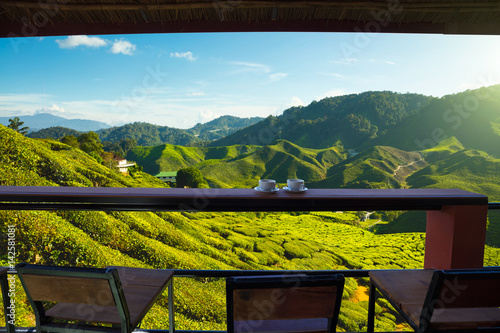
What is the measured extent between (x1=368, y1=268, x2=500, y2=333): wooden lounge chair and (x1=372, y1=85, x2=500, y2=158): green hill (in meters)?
35.0

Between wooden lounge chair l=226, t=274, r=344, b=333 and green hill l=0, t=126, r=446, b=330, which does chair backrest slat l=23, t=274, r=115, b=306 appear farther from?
green hill l=0, t=126, r=446, b=330

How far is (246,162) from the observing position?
35906 millimetres

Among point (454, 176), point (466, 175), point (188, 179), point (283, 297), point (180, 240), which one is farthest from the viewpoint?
point (188, 179)

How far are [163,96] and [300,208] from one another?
47328mm

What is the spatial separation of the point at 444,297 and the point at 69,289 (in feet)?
4.01

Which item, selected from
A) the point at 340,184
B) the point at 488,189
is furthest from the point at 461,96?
the point at 340,184

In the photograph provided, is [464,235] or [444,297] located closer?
[444,297]

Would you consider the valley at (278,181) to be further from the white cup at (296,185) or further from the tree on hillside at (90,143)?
the white cup at (296,185)

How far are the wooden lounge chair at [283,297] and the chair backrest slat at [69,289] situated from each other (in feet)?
1.39

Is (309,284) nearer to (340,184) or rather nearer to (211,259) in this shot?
(211,259)

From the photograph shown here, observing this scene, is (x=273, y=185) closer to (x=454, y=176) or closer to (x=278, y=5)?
(x=278, y=5)

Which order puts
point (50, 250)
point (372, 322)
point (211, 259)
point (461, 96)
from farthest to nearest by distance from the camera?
point (461, 96), point (211, 259), point (50, 250), point (372, 322)

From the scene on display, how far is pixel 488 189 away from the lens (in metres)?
25.0

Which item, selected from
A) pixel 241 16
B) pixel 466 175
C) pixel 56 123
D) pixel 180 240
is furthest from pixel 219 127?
pixel 241 16
